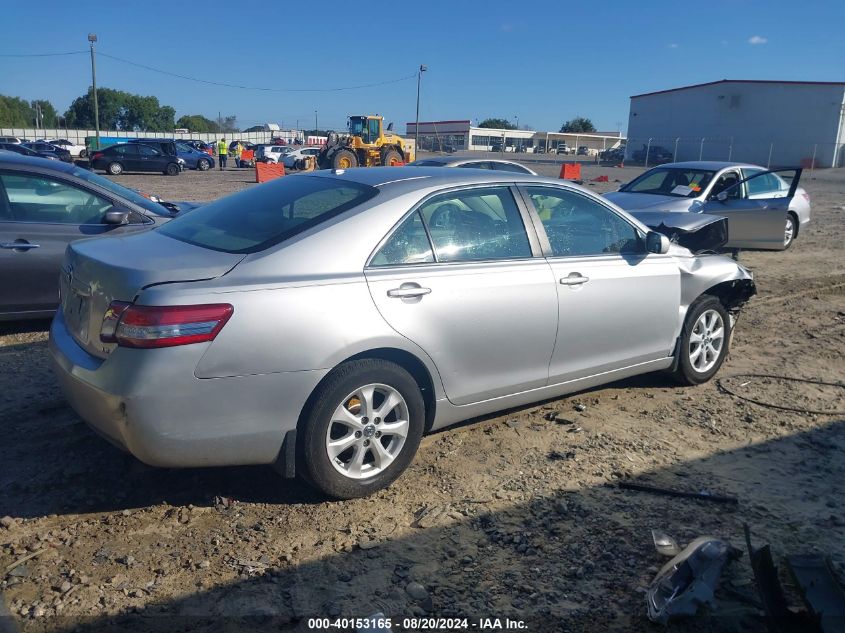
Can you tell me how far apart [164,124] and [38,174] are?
129298mm

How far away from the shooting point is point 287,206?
13.0 feet

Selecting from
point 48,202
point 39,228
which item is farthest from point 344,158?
point 39,228

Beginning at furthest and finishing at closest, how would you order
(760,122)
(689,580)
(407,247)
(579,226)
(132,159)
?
(760,122), (132,159), (579,226), (407,247), (689,580)

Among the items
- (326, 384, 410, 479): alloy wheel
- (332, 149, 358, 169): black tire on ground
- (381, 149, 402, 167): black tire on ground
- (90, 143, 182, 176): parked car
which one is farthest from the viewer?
(381, 149, 402, 167): black tire on ground

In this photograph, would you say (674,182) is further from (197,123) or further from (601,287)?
(197,123)

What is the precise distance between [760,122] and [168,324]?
60.5 m

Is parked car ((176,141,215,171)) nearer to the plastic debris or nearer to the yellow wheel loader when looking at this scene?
the yellow wheel loader

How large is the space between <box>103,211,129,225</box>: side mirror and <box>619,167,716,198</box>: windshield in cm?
771

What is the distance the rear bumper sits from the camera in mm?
3073

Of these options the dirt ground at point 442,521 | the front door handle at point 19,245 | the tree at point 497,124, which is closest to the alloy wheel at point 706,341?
the dirt ground at point 442,521

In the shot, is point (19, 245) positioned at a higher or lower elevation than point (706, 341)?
higher

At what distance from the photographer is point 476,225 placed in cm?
415

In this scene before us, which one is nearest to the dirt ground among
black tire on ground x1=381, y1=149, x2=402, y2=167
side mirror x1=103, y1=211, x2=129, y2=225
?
side mirror x1=103, y1=211, x2=129, y2=225

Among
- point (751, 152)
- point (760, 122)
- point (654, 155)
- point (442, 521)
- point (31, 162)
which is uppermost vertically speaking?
point (760, 122)
